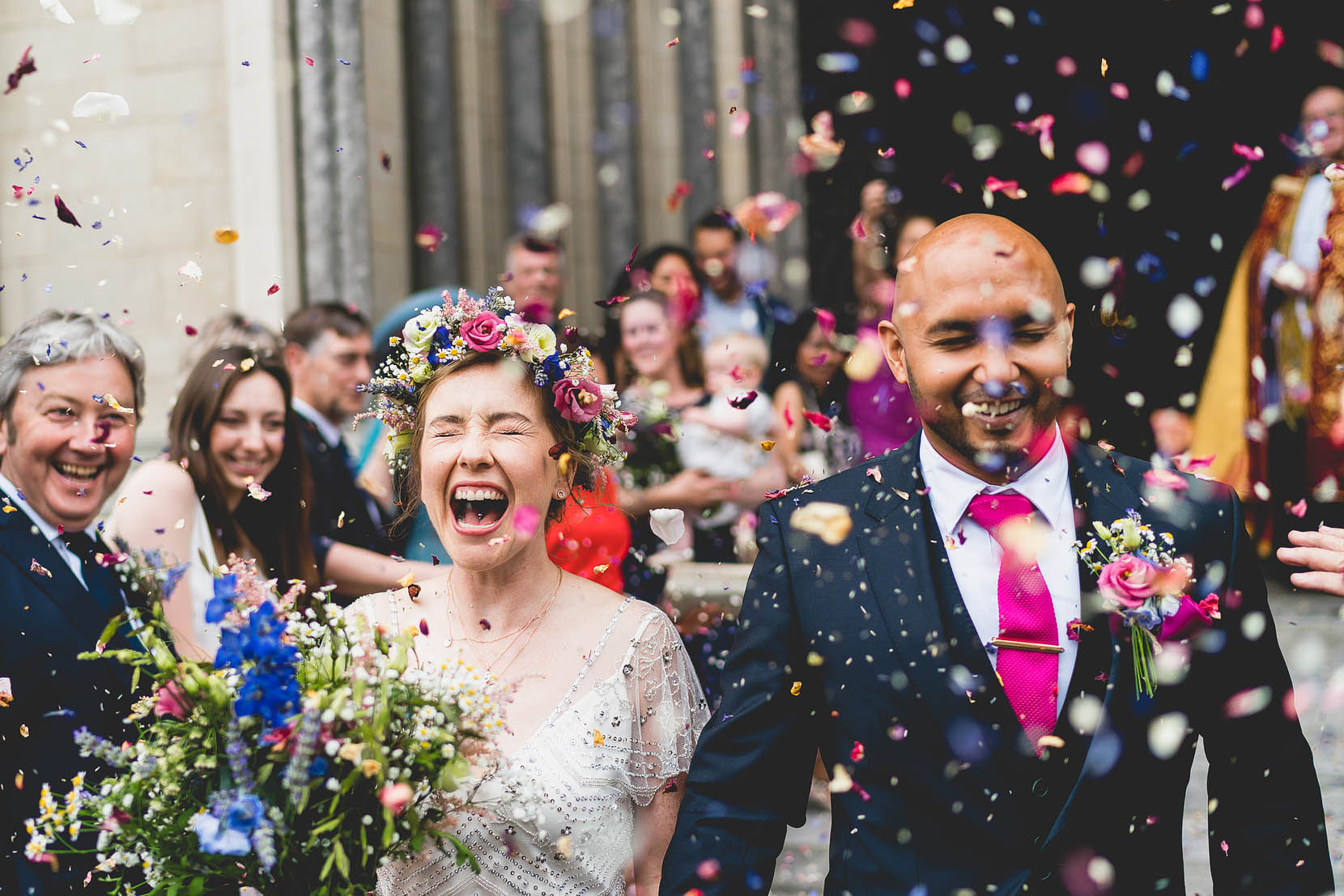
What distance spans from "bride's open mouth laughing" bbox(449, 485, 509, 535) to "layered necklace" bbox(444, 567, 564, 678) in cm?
24

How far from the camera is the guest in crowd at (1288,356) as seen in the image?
19.7 feet

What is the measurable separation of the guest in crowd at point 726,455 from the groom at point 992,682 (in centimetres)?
263

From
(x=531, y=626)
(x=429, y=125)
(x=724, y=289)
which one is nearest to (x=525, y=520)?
(x=531, y=626)

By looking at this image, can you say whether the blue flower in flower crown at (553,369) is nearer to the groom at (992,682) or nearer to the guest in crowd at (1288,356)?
the groom at (992,682)

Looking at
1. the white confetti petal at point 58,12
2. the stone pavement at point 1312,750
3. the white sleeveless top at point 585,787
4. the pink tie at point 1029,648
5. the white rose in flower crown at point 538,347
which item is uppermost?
the white confetti petal at point 58,12

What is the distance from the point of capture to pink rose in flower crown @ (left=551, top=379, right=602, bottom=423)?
269cm

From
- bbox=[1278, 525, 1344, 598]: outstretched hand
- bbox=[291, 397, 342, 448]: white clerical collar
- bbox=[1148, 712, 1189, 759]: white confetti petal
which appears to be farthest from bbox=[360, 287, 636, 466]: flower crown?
bbox=[291, 397, 342, 448]: white clerical collar

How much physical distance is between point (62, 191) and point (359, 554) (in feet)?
11.9

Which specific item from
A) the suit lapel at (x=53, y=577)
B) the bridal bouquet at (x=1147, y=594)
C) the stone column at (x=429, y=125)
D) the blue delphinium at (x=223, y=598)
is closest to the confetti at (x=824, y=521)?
the bridal bouquet at (x=1147, y=594)

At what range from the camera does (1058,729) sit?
7.08 ft

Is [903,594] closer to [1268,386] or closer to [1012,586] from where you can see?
[1012,586]

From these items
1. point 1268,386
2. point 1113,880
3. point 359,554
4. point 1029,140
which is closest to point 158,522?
point 359,554

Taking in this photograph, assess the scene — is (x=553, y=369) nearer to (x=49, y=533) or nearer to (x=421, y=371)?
(x=421, y=371)

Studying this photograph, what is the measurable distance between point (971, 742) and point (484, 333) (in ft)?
4.11
